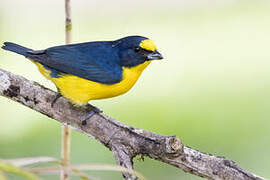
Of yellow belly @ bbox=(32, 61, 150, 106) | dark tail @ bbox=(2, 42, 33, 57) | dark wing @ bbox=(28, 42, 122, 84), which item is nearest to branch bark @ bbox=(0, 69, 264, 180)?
yellow belly @ bbox=(32, 61, 150, 106)

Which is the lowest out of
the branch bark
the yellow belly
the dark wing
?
the branch bark

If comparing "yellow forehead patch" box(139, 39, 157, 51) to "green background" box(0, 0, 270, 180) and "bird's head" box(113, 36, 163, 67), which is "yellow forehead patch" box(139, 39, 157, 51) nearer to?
"bird's head" box(113, 36, 163, 67)

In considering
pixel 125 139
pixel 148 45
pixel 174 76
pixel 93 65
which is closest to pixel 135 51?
pixel 148 45

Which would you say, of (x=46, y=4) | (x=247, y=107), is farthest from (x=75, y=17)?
(x=247, y=107)

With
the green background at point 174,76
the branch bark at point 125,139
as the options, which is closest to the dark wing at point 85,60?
the branch bark at point 125,139

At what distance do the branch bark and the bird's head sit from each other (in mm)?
592

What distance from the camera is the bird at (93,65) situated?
3812 mm

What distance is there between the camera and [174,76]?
6.57m

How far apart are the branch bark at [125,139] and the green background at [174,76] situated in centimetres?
150

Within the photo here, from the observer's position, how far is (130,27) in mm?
7320

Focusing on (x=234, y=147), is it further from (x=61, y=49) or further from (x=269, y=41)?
(x=269, y=41)

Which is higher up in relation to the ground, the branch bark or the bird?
the bird

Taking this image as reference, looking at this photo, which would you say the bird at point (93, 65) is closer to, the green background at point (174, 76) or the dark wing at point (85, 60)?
the dark wing at point (85, 60)

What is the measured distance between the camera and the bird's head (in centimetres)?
389
